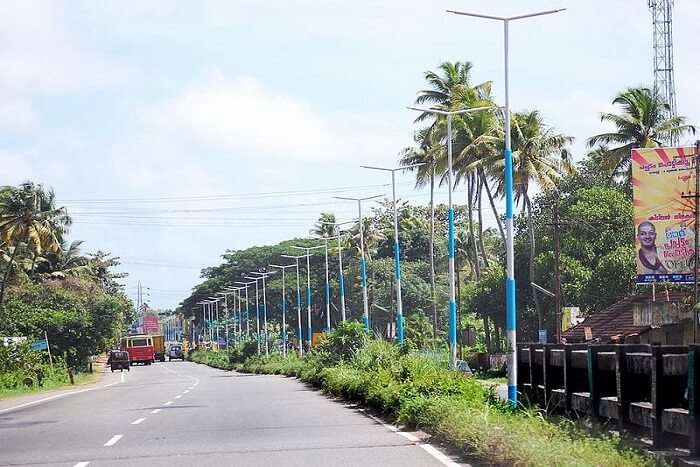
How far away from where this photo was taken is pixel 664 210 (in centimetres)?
3506

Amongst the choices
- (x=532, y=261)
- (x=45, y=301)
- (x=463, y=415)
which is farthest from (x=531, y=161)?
(x=463, y=415)

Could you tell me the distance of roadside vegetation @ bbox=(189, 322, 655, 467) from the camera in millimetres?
11211

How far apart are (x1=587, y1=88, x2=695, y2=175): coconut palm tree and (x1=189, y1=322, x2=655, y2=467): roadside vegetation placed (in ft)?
85.7

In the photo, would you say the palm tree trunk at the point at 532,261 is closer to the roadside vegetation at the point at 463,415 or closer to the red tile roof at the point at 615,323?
the red tile roof at the point at 615,323

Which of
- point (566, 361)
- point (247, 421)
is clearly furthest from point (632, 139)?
point (566, 361)

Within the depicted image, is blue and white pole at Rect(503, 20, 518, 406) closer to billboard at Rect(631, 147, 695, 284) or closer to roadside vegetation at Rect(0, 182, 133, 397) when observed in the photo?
billboard at Rect(631, 147, 695, 284)

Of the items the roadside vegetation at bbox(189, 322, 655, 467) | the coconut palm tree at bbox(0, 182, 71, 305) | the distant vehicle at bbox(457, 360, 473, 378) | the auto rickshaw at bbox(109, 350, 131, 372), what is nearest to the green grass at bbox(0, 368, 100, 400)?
the coconut palm tree at bbox(0, 182, 71, 305)

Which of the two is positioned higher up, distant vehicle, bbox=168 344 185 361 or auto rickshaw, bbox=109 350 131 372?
auto rickshaw, bbox=109 350 131 372

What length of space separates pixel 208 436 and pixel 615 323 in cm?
3464

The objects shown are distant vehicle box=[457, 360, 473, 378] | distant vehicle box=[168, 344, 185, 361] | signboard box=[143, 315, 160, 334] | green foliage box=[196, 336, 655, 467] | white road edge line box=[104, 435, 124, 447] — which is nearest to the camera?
green foliage box=[196, 336, 655, 467]

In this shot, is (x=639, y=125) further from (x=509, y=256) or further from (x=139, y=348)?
(x=139, y=348)

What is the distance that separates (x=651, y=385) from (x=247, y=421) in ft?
35.4

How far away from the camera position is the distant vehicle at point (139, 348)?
4405 inches

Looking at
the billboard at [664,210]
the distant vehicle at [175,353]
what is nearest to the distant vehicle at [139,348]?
the distant vehicle at [175,353]
